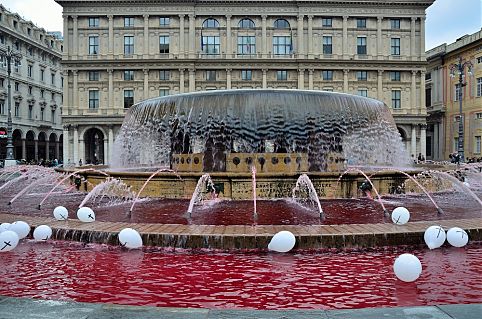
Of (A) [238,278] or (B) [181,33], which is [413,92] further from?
(A) [238,278]

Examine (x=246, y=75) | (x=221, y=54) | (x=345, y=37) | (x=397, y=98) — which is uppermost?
(x=345, y=37)

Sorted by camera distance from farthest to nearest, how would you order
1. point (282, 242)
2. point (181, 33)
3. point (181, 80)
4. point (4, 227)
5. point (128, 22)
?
1. point (128, 22)
2. point (181, 33)
3. point (181, 80)
4. point (4, 227)
5. point (282, 242)

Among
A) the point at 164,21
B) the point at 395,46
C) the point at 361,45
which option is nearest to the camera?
the point at 164,21

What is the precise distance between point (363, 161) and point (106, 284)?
2253 centimetres

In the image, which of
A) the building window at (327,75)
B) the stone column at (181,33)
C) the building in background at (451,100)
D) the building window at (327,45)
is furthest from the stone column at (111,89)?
the building in background at (451,100)

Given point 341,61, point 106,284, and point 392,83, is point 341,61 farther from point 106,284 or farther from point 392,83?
A: point 106,284

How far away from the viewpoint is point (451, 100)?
201 feet

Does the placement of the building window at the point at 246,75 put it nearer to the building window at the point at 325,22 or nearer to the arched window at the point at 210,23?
the arched window at the point at 210,23

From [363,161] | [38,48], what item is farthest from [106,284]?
[38,48]

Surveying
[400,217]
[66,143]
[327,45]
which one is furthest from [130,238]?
[327,45]

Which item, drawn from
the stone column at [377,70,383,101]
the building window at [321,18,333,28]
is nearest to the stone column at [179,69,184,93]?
the building window at [321,18,333,28]

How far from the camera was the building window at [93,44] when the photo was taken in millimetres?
58125

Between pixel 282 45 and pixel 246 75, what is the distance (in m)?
5.80

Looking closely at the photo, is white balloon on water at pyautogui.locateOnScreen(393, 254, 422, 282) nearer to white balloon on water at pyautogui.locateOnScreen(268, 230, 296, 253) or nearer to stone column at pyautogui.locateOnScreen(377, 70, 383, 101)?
white balloon on water at pyautogui.locateOnScreen(268, 230, 296, 253)
